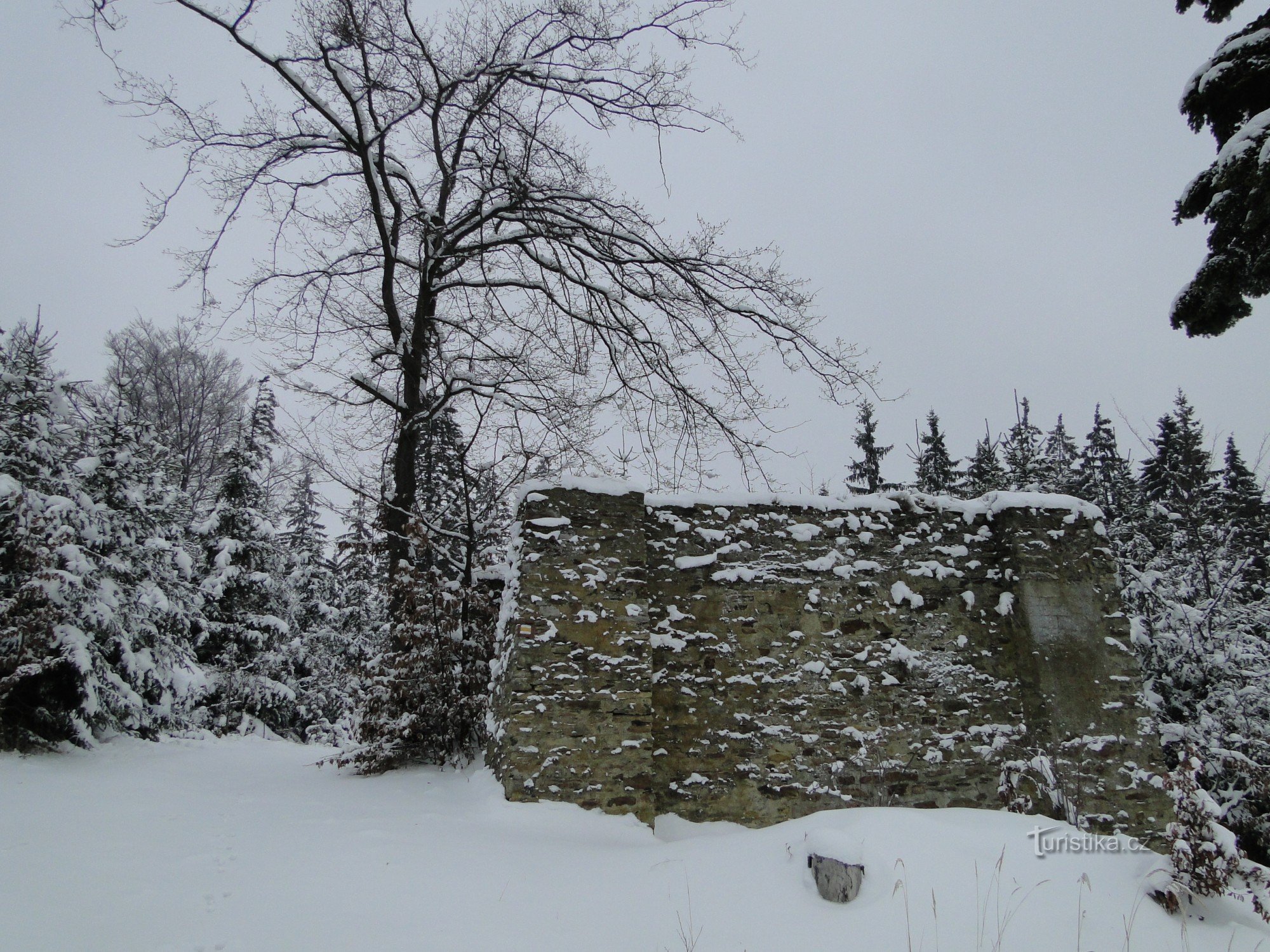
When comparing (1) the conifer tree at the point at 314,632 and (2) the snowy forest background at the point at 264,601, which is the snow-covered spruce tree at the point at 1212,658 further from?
(1) the conifer tree at the point at 314,632

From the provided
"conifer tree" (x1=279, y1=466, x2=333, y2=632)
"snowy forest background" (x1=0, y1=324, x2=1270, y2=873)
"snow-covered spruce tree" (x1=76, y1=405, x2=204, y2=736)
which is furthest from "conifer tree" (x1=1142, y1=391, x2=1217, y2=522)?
"conifer tree" (x1=279, y1=466, x2=333, y2=632)

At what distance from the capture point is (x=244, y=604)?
13742mm

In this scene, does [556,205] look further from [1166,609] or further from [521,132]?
[1166,609]

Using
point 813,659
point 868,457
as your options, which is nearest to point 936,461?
point 868,457

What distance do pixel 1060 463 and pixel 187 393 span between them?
24.8m

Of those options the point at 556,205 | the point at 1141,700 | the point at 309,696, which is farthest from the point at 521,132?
the point at 309,696

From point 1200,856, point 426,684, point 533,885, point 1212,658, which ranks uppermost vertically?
point 1212,658

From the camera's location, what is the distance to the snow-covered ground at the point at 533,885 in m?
3.06

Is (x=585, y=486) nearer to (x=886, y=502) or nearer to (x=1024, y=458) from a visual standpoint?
(x=886, y=502)

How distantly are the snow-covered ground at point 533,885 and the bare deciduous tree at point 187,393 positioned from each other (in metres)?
15.0

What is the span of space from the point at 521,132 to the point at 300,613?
1393cm

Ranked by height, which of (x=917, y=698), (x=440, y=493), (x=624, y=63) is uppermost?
(x=624, y=63)

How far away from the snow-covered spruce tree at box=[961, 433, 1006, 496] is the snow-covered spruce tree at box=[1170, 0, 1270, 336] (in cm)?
1457

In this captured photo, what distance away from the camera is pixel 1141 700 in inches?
229
